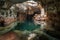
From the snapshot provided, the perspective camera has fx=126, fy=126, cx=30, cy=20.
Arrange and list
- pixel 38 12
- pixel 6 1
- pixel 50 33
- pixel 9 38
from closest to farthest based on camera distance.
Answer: pixel 9 38
pixel 50 33
pixel 6 1
pixel 38 12

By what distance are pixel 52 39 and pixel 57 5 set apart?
2.06 m

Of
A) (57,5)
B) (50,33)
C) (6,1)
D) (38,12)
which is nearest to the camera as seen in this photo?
(57,5)

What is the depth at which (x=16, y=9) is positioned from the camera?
50.5ft

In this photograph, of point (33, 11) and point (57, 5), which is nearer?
point (57, 5)

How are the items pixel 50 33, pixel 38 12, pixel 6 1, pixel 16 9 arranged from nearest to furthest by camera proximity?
pixel 50 33
pixel 6 1
pixel 16 9
pixel 38 12

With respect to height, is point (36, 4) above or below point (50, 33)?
above

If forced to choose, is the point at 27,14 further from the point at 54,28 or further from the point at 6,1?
the point at 54,28

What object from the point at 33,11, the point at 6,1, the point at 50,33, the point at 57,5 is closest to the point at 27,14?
the point at 33,11

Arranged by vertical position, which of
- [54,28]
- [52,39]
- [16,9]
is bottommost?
[52,39]

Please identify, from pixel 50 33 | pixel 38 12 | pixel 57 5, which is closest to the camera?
pixel 57 5

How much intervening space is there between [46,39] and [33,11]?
30.1ft

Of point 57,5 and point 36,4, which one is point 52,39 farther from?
point 36,4

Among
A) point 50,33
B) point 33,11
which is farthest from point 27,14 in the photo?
point 50,33

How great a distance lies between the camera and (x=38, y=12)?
16.5m
